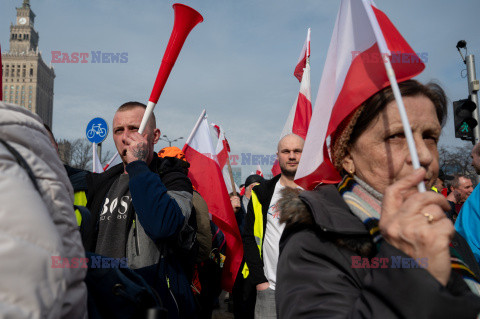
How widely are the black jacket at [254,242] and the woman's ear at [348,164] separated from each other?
7.41 ft

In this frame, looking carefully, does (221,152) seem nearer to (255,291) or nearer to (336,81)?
(255,291)

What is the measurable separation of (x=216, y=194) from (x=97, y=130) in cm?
433

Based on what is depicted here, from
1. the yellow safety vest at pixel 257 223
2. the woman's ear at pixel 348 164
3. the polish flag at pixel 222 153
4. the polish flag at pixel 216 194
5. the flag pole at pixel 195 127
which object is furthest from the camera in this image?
the polish flag at pixel 222 153

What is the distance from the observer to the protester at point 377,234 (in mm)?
976

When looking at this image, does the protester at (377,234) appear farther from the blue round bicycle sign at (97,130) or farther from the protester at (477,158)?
the blue round bicycle sign at (97,130)

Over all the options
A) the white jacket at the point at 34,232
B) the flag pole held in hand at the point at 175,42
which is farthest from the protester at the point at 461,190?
the white jacket at the point at 34,232

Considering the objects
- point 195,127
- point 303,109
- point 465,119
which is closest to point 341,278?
point 303,109

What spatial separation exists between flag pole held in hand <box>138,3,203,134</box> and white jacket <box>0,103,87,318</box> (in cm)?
152

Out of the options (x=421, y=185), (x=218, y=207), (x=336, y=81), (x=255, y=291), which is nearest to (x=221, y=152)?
(x=218, y=207)

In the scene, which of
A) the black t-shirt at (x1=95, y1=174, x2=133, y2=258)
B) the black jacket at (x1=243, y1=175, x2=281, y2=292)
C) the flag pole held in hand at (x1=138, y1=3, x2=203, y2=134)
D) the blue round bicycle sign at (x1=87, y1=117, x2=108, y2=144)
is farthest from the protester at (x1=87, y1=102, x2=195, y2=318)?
the blue round bicycle sign at (x1=87, y1=117, x2=108, y2=144)

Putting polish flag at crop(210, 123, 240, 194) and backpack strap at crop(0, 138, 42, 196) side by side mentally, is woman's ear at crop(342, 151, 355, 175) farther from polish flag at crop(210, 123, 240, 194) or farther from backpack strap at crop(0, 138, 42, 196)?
polish flag at crop(210, 123, 240, 194)

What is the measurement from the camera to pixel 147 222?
2.24 meters

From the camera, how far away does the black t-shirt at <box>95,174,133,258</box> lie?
2.39 meters

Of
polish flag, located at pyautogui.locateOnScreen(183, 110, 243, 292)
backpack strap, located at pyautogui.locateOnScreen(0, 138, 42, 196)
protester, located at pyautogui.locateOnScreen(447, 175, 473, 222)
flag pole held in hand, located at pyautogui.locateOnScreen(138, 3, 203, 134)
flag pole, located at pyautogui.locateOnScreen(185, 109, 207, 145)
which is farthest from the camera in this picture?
protester, located at pyautogui.locateOnScreen(447, 175, 473, 222)
